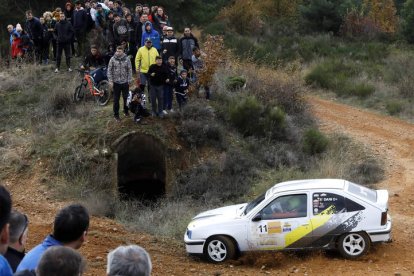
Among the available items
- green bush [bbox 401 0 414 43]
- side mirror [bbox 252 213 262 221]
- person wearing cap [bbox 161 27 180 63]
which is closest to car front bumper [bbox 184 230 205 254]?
side mirror [bbox 252 213 262 221]

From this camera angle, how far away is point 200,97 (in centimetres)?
1723

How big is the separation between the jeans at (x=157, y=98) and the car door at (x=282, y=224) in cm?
565

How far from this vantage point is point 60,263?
12.4 feet

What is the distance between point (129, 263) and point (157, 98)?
11685mm

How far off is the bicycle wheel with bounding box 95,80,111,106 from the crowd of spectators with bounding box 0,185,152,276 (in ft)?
39.6

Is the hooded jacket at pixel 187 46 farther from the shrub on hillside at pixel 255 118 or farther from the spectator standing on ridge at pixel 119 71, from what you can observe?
the spectator standing on ridge at pixel 119 71

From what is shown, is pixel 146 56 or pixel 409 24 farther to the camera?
pixel 409 24

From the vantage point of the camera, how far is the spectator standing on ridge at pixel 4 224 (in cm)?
424

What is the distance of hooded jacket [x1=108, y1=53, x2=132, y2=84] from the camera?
14.1m

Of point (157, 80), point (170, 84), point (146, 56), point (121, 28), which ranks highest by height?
point (121, 28)

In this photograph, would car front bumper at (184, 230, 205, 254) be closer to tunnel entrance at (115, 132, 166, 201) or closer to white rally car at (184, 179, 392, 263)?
white rally car at (184, 179, 392, 263)

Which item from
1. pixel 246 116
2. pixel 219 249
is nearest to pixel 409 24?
pixel 246 116

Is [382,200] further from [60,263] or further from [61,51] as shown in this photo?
[61,51]

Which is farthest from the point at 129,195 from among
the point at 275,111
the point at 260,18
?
the point at 260,18
